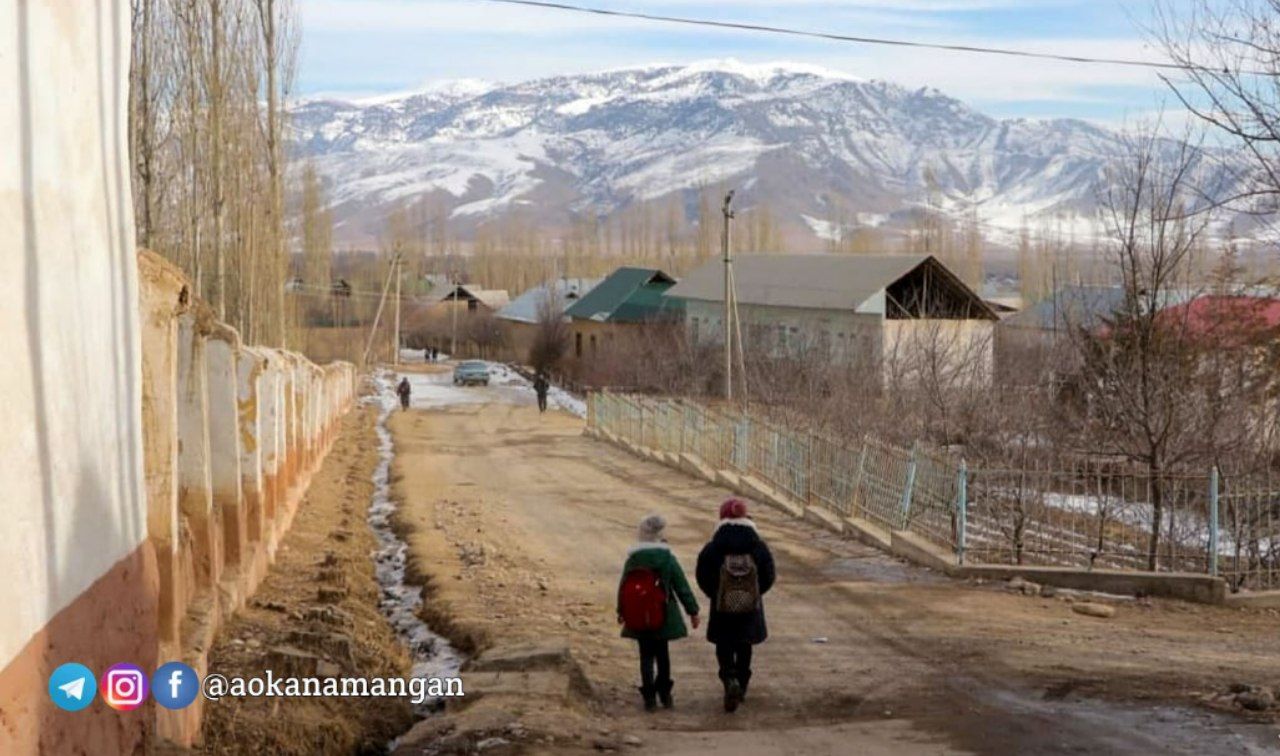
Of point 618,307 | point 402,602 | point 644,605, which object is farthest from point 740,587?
point 618,307

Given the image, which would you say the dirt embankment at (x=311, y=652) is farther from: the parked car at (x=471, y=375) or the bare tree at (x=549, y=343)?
the bare tree at (x=549, y=343)

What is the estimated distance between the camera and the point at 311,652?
9.55 m

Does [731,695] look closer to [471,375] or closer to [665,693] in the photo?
[665,693]

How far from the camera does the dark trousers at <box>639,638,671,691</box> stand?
9.19 m

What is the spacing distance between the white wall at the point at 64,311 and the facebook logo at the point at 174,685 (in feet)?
2.73

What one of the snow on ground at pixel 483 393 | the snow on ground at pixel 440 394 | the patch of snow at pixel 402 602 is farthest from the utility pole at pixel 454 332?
the patch of snow at pixel 402 602

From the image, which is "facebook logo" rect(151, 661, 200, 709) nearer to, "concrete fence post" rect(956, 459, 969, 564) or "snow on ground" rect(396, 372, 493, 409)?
"concrete fence post" rect(956, 459, 969, 564)

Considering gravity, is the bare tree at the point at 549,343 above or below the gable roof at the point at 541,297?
below

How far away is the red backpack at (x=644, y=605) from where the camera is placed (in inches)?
358

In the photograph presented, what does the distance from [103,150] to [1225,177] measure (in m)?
9.72

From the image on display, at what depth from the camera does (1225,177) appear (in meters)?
12.9

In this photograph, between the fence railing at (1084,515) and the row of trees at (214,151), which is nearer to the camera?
the fence railing at (1084,515)

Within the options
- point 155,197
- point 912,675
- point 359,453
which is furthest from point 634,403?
point 912,675

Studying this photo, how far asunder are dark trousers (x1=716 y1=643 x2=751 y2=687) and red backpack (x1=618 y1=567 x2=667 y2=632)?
0.42 metres
